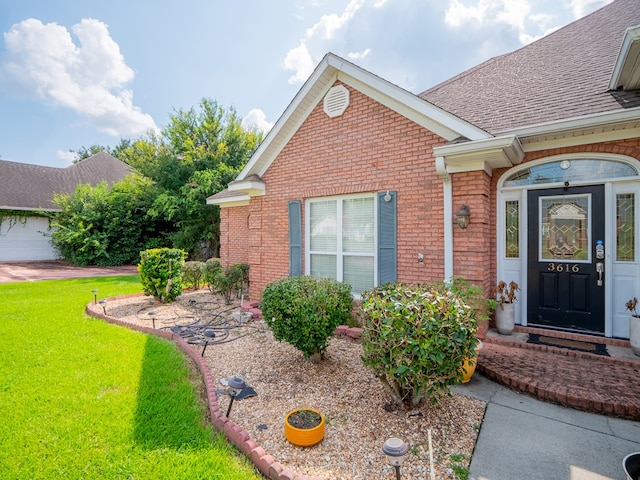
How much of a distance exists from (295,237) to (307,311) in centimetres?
344

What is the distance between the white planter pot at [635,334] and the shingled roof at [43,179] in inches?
1084

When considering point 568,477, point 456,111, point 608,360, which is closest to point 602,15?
point 456,111

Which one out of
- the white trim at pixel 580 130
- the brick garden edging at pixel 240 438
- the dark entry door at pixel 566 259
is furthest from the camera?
the dark entry door at pixel 566 259

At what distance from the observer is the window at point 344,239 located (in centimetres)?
650

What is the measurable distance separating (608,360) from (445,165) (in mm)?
3591

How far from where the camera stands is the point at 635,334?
4500 mm

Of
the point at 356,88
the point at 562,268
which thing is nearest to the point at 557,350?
the point at 562,268

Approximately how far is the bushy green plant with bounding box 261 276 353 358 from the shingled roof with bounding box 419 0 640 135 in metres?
3.91

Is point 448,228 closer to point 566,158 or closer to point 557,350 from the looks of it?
point 566,158

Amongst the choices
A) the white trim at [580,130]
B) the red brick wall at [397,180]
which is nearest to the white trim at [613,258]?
the red brick wall at [397,180]

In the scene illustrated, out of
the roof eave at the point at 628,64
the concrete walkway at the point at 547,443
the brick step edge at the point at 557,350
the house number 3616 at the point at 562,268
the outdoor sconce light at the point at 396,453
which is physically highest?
the roof eave at the point at 628,64

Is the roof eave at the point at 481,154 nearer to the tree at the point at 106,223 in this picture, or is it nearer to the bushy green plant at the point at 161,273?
the bushy green plant at the point at 161,273

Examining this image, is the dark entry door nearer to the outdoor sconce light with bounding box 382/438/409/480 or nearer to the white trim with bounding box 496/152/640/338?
the white trim with bounding box 496/152/640/338

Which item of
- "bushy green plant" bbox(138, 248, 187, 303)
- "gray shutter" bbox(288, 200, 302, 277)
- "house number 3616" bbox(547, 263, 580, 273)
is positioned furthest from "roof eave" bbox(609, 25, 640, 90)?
"bushy green plant" bbox(138, 248, 187, 303)
